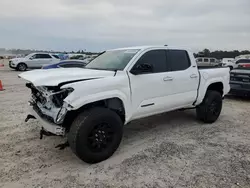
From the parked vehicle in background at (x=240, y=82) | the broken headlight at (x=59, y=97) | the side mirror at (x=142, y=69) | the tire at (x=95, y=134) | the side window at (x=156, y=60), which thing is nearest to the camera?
the tire at (x=95, y=134)

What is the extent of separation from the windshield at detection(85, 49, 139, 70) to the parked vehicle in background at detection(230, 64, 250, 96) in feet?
19.0

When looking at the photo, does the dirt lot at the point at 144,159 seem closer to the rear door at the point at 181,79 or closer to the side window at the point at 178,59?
the rear door at the point at 181,79

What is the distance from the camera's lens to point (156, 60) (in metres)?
4.92

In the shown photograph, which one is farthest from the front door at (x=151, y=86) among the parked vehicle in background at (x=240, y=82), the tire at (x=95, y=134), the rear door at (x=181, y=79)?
the parked vehicle in background at (x=240, y=82)

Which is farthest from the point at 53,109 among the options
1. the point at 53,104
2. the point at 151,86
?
the point at 151,86

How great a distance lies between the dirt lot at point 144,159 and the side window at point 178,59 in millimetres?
1429

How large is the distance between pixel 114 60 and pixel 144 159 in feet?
6.67

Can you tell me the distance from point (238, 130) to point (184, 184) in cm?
295

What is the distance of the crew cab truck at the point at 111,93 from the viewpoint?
3.59m

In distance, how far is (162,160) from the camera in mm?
3922

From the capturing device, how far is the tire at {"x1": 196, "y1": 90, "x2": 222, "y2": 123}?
5859 mm

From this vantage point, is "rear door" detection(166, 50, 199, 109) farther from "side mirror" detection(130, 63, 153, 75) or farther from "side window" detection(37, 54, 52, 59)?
"side window" detection(37, 54, 52, 59)

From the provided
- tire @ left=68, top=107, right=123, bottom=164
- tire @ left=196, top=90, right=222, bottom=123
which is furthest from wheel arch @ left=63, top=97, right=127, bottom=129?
tire @ left=196, top=90, right=222, bottom=123

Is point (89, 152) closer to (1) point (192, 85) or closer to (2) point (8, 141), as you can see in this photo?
(2) point (8, 141)
